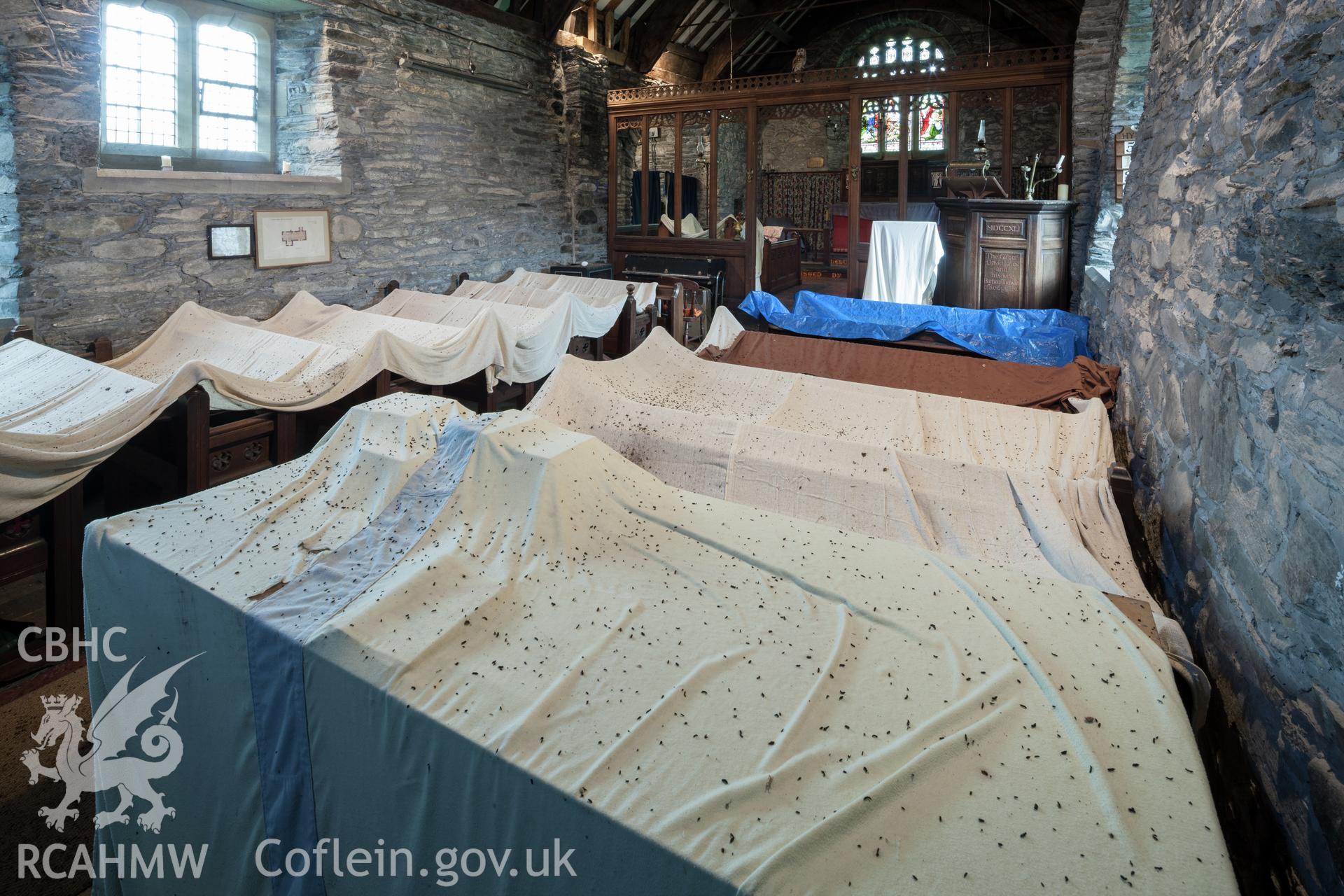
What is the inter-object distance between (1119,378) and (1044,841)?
2852 mm

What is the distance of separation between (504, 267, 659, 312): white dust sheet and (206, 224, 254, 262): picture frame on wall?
213cm

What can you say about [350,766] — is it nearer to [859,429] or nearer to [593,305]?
[859,429]

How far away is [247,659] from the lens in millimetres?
1429

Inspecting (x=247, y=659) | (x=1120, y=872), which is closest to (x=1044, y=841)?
(x=1120, y=872)

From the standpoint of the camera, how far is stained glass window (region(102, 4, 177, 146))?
4730 mm

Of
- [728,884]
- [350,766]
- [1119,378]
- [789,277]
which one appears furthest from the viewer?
[789,277]

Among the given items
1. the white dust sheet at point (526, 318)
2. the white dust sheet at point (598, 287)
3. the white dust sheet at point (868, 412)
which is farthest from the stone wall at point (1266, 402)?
the white dust sheet at point (598, 287)

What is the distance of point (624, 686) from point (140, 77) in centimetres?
558

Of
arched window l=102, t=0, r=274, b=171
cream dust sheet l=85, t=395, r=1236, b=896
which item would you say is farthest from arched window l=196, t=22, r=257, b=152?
cream dust sheet l=85, t=395, r=1236, b=896

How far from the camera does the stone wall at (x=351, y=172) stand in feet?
13.9

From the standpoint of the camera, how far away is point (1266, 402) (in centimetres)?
140

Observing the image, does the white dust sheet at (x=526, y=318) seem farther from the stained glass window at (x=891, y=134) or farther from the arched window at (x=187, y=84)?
the stained glass window at (x=891, y=134)

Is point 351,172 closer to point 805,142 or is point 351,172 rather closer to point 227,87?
point 227,87

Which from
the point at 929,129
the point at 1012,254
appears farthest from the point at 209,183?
the point at 929,129
